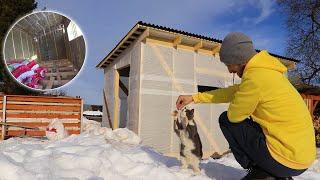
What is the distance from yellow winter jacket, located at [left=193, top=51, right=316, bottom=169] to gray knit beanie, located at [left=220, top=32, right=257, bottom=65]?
12 cm

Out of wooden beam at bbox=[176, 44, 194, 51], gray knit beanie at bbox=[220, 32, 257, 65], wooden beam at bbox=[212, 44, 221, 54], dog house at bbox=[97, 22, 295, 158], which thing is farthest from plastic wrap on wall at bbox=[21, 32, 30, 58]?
wooden beam at bbox=[212, 44, 221, 54]

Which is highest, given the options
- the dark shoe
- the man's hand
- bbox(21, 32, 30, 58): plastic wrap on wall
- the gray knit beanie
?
bbox(21, 32, 30, 58): plastic wrap on wall

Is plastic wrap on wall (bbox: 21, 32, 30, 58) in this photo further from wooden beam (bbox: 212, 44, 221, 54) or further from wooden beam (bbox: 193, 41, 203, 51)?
wooden beam (bbox: 212, 44, 221, 54)

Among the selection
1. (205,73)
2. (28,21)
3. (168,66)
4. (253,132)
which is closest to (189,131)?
(253,132)

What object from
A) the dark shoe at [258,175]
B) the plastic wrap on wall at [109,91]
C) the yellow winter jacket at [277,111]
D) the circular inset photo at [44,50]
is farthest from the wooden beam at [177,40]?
the yellow winter jacket at [277,111]

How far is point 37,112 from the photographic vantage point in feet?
43.9

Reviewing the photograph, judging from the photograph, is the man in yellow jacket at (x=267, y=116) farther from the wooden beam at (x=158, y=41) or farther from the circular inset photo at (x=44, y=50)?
the wooden beam at (x=158, y=41)

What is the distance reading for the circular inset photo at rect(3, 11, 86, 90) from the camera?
696 cm

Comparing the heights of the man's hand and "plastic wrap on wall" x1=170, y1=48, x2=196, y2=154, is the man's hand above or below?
below

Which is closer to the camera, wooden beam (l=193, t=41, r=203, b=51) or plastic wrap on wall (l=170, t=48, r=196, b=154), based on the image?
plastic wrap on wall (l=170, t=48, r=196, b=154)

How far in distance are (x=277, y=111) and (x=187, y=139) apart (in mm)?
1825

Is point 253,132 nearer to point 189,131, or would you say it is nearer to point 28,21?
point 189,131

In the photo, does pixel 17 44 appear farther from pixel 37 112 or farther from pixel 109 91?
pixel 109 91

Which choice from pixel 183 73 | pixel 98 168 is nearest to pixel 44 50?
pixel 98 168
